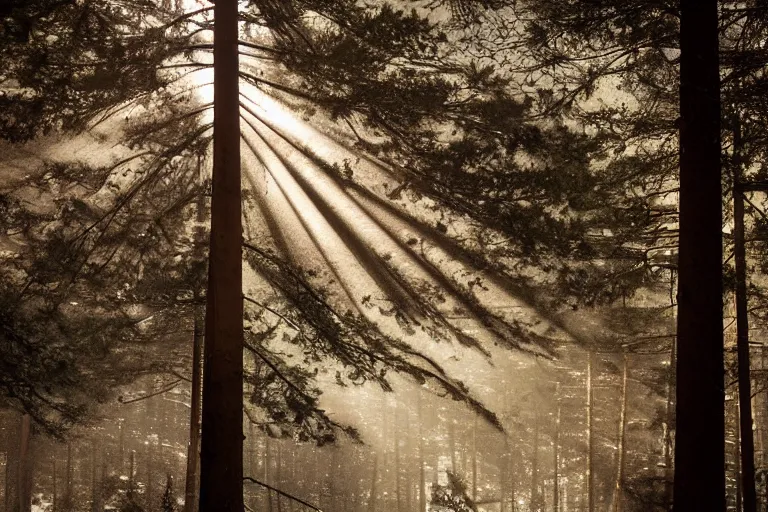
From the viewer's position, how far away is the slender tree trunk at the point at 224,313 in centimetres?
586

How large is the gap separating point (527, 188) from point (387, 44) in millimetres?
1973

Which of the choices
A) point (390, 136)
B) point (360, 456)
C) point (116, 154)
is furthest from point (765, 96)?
point (360, 456)

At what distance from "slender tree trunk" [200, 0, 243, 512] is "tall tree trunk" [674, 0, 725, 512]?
3.83 metres

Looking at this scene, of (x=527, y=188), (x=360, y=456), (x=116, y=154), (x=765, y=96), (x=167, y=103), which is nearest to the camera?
(x=765, y=96)

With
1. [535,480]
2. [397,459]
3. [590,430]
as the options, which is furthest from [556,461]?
[397,459]

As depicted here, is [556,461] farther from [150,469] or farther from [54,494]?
[54,494]

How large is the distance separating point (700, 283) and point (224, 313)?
13.3ft

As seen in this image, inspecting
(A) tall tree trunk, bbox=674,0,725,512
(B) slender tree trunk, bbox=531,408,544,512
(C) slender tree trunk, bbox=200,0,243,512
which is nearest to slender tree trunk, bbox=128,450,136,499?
(B) slender tree trunk, bbox=531,408,544,512

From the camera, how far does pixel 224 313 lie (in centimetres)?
596

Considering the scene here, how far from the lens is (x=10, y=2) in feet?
19.8

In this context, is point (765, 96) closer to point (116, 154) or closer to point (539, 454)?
point (116, 154)

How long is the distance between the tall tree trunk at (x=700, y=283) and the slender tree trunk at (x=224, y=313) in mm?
3830

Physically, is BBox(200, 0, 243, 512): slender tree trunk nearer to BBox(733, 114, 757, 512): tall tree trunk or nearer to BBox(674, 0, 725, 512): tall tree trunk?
BBox(674, 0, 725, 512): tall tree trunk

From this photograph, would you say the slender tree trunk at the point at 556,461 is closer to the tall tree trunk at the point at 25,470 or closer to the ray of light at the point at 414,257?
the tall tree trunk at the point at 25,470
